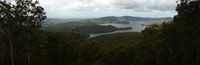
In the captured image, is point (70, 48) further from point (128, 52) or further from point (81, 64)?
point (128, 52)

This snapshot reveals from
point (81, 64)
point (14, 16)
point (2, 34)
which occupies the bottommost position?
point (81, 64)

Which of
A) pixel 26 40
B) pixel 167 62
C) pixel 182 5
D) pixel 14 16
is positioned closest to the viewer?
pixel 182 5

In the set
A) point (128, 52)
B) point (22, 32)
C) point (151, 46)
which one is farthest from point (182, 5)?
point (128, 52)

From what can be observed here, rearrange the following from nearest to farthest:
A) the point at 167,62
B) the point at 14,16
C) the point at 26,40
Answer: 1. the point at 14,16
2. the point at 26,40
3. the point at 167,62

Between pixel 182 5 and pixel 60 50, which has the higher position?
pixel 182 5

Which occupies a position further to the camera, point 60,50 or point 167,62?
point 60,50
